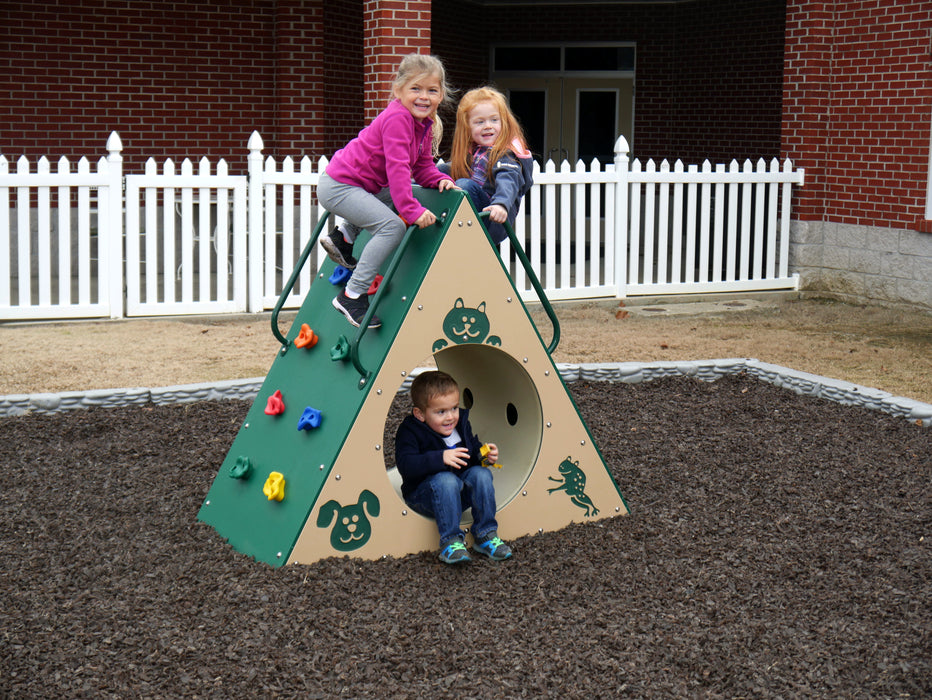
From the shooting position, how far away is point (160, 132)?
12930mm

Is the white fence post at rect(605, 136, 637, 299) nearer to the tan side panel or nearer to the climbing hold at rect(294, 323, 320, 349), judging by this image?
the tan side panel

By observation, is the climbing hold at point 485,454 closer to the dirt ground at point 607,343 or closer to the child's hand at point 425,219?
the child's hand at point 425,219

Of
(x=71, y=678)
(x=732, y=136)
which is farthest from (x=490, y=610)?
(x=732, y=136)

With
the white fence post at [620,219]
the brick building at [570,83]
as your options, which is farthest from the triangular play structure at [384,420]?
the white fence post at [620,219]

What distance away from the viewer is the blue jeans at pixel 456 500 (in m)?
3.96

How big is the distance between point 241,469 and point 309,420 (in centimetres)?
38

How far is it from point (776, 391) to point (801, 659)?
3.49 meters

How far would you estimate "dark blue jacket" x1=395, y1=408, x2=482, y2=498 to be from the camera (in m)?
4.04

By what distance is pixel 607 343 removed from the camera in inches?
320

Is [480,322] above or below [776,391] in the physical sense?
above

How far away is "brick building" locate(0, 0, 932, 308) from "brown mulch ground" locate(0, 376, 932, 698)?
544 centimetres

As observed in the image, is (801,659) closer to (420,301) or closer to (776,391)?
(420,301)

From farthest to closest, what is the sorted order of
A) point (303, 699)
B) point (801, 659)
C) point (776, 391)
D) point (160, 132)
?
point (160, 132)
point (776, 391)
point (801, 659)
point (303, 699)

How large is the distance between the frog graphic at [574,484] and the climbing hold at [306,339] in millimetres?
1053
